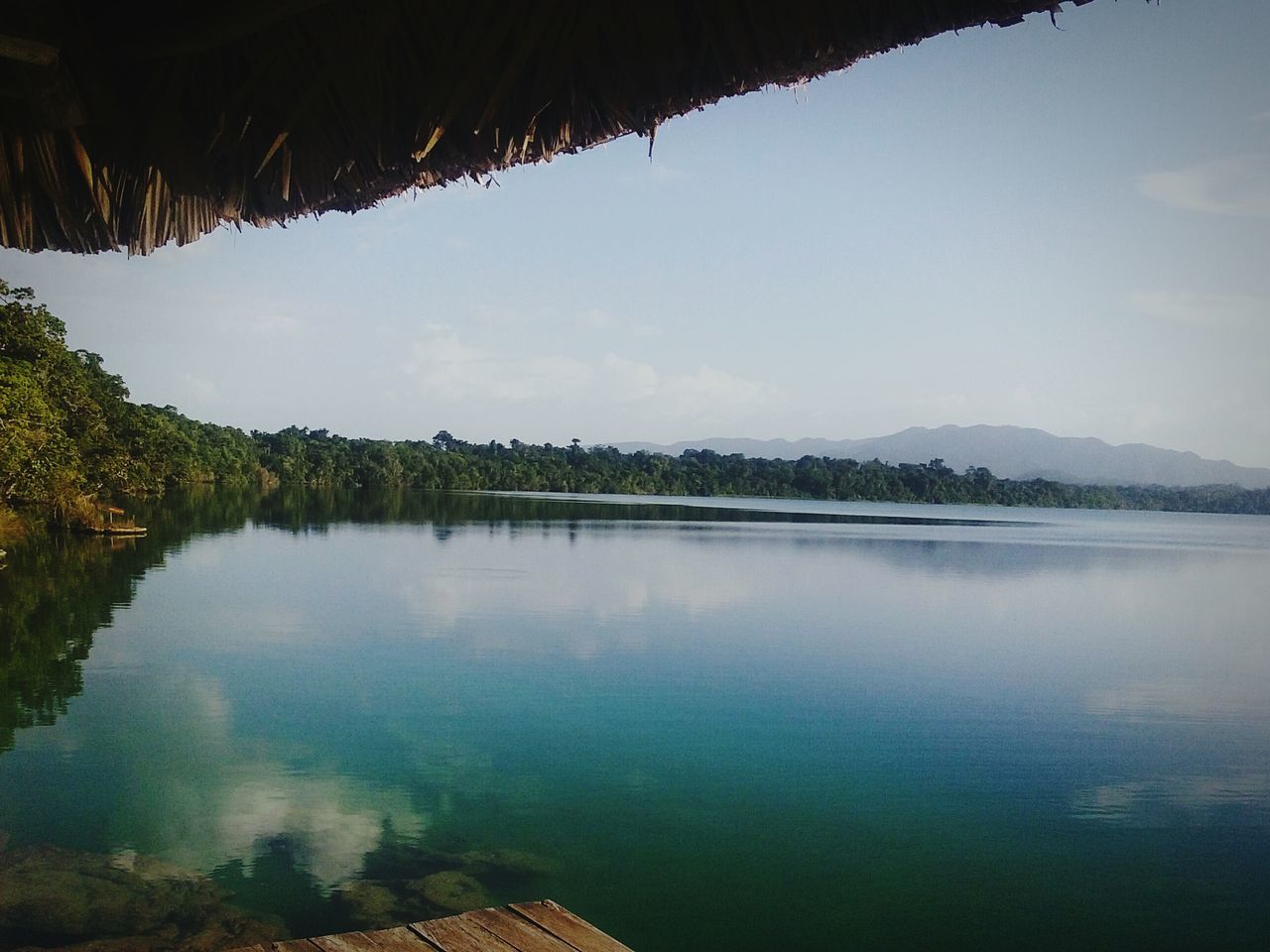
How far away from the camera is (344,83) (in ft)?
7.07

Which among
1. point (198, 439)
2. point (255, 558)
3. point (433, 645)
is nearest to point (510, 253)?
point (198, 439)

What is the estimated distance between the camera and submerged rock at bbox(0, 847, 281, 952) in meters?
3.61

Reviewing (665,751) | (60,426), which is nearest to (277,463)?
(60,426)

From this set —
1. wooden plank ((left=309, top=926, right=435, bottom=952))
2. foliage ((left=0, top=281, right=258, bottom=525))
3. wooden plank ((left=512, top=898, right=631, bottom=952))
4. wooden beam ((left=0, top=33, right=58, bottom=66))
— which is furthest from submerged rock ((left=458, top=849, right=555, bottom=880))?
foliage ((left=0, top=281, right=258, bottom=525))

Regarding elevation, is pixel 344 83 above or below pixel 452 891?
above

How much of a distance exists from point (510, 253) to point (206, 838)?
40386mm

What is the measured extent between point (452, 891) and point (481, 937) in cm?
285

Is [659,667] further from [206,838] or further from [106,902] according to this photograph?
[106,902]

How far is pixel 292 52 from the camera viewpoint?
6.93ft

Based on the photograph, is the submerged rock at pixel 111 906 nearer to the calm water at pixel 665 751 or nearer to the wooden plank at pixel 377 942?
the calm water at pixel 665 751

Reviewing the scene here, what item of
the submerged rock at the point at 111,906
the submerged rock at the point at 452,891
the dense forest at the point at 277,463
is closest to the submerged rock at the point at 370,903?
the submerged rock at the point at 452,891

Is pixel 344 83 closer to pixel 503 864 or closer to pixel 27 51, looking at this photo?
pixel 27 51

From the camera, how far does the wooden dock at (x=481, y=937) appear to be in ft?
4.81

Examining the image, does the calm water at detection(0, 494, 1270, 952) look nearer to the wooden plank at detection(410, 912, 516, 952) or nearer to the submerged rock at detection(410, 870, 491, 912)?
the submerged rock at detection(410, 870, 491, 912)
